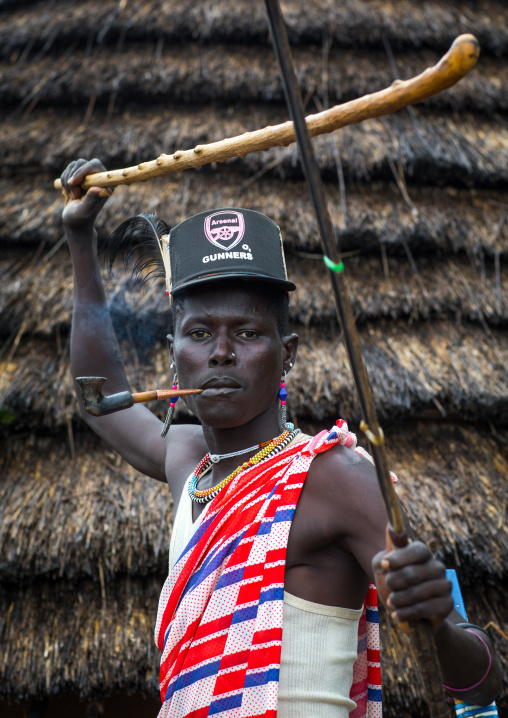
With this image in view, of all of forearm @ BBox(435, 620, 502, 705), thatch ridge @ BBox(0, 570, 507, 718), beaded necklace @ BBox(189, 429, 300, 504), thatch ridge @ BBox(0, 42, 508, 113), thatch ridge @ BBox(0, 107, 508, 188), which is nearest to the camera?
forearm @ BBox(435, 620, 502, 705)

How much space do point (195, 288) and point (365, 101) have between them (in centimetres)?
69

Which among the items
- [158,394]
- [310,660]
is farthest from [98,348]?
[310,660]

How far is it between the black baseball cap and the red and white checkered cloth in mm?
439

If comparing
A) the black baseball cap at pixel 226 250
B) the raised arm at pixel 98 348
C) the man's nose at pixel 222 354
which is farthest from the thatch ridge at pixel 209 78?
the man's nose at pixel 222 354

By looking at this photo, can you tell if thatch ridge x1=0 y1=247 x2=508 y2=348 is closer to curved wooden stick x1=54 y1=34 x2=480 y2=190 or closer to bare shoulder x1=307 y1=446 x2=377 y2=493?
curved wooden stick x1=54 y1=34 x2=480 y2=190

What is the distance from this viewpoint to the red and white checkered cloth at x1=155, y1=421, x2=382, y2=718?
4.50ft

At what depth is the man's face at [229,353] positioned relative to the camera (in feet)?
5.26

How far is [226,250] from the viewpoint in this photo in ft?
5.63

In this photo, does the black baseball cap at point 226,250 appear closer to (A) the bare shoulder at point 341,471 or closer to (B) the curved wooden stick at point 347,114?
(B) the curved wooden stick at point 347,114

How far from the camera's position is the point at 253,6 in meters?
3.88

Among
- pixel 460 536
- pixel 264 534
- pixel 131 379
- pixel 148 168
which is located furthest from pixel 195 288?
pixel 460 536

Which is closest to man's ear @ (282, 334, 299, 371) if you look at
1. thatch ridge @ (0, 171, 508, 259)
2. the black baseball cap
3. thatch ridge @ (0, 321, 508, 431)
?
the black baseball cap

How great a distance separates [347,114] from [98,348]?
3.82ft

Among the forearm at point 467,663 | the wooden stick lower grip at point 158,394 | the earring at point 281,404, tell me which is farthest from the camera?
the earring at point 281,404
